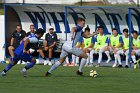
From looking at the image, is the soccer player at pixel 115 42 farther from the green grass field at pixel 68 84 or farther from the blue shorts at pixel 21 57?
the blue shorts at pixel 21 57

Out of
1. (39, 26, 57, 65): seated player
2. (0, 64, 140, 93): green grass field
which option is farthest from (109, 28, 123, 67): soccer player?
(0, 64, 140, 93): green grass field

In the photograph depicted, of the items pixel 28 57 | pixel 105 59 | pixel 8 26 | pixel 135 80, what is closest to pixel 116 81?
pixel 135 80

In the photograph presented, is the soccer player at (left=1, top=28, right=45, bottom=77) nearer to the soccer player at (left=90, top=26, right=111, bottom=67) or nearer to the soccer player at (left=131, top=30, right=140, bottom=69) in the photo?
the soccer player at (left=131, top=30, right=140, bottom=69)

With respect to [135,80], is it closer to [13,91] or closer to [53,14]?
[13,91]

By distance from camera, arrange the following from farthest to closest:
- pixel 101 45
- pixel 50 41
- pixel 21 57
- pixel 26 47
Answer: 1. pixel 50 41
2. pixel 101 45
3. pixel 21 57
4. pixel 26 47

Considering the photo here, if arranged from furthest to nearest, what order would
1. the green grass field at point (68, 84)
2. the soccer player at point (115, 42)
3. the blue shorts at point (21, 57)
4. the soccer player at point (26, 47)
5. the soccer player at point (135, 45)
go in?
the soccer player at point (115, 42)
the soccer player at point (135, 45)
the blue shorts at point (21, 57)
the soccer player at point (26, 47)
the green grass field at point (68, 84)

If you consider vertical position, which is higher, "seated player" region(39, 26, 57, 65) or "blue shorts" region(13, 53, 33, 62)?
"seated player" region(39, 26, 57, 65)

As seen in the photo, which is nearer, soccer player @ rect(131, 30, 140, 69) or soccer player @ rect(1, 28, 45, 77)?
soccer player @ rect(1, 28, 45, 77)

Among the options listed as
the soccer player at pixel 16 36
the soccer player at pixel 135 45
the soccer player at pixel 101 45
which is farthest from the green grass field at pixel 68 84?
the soccer player at pixel 16 36

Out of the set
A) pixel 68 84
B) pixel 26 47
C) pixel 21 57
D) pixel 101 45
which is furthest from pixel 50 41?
pixel 68 84

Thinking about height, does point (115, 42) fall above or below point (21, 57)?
above

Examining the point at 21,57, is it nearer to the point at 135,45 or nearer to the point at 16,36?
the point at 135,45

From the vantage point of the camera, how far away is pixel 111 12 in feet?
96.8

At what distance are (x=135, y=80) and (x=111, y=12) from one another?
11266 millimetres
